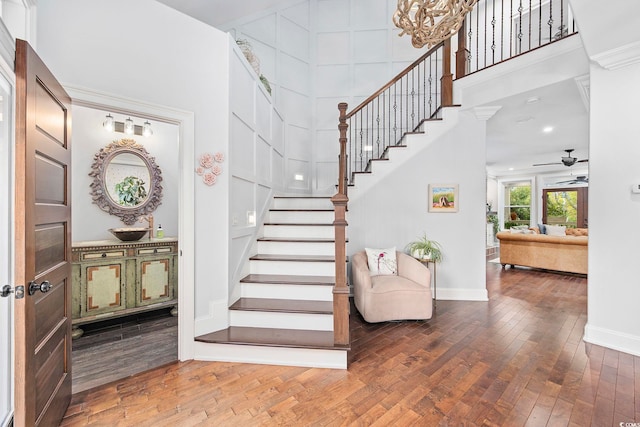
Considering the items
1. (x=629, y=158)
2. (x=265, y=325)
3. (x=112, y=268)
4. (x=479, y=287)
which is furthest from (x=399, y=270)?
(x=112, y=268)

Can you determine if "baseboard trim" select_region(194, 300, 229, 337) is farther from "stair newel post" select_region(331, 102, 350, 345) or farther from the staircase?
"stair newel post" select_region(331, 102, 350, 345)

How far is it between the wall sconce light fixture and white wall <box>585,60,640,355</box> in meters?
5.13

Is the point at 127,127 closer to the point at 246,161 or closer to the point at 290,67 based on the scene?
the point at 246,161

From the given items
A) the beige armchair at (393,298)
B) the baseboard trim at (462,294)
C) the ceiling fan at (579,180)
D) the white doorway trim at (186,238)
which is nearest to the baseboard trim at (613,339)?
the baseboard trim at (462,294)

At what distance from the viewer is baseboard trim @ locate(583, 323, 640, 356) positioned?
7.99 feet

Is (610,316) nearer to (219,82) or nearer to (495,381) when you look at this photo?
(495,381)

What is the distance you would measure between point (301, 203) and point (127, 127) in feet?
8.37

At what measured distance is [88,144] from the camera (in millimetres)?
3301

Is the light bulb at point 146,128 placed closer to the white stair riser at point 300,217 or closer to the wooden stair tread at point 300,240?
the white stair riser at point 300,217

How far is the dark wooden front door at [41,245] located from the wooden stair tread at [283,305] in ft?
4.02

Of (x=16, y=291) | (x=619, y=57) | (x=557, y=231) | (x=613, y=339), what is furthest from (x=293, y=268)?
(x=557, y=231)

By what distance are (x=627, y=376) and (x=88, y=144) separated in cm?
577

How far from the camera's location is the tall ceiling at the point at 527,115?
3518 mm

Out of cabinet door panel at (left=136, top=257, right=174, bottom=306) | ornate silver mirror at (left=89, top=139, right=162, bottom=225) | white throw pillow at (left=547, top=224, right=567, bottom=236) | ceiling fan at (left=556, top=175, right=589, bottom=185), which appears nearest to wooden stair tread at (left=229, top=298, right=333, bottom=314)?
cabinet door panel at (left=136, top=257, right=174, bottom=306)
